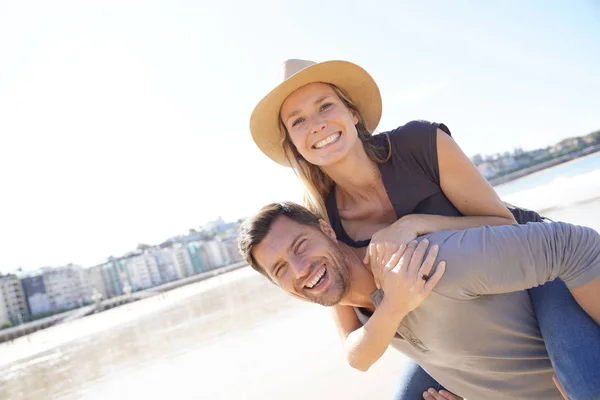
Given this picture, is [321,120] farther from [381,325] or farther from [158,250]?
[158,250]

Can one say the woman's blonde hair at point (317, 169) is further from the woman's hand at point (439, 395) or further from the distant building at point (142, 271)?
the distant building at point (142, 271)

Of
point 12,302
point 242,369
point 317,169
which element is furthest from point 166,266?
point 317,169

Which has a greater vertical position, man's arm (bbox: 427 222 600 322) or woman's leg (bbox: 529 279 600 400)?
man's arm (bbox: 427 222 600 322)

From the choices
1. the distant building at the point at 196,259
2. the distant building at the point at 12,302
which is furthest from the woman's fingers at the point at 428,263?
the distant building at the point at 196,259

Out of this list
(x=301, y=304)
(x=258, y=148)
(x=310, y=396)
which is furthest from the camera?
(x=301, y=304)

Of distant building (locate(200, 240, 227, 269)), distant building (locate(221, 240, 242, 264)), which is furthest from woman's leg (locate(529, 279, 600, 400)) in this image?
distant building (locate(221, 240, 242, 264))

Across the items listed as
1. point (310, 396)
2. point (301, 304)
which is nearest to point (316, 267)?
point (310, 396)

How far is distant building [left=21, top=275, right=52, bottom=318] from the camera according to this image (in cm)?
7231

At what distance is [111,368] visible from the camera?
30.7ft

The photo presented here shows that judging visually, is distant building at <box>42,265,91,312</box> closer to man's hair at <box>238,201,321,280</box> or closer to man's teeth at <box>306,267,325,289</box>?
man's hair at <box>238,201,321,280</box>

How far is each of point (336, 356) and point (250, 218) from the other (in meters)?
2.79

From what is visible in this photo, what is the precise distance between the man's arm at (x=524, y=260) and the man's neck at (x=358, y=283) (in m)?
0.56

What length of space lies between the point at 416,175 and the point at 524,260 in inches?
31.4

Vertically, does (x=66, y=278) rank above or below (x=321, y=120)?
above
